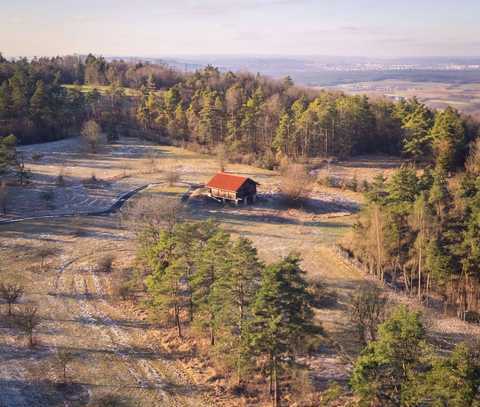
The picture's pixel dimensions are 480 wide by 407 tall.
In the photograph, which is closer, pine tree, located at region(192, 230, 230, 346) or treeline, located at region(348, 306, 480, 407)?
treeline, located at region(348, 306, 480, 407)

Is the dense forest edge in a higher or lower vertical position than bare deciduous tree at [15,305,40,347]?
higher

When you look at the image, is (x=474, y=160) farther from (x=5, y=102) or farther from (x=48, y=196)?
(x=5, y=102)

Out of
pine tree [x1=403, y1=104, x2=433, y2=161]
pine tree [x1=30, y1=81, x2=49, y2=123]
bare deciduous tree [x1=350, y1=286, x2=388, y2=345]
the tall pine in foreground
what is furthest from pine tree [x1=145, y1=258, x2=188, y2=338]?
pine tree [x1=30, y1=81, x2=49, y2=123]

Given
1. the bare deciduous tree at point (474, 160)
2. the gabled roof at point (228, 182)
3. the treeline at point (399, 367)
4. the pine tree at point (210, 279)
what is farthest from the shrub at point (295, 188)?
the treeline at point (399, 367)

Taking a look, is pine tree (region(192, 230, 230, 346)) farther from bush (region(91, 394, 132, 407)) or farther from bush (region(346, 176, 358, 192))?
bush (region(346, 176, 358, 192))

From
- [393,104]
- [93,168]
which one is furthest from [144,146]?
[393,104]

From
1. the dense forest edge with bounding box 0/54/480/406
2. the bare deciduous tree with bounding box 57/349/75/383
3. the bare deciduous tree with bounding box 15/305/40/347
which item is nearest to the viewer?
the dense forest edge with bounding box 0/54/480/406
